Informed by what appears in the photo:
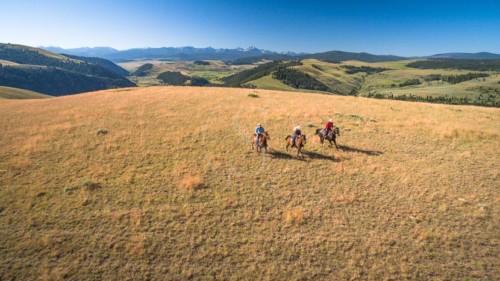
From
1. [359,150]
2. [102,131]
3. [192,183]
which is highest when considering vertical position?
[102,131]

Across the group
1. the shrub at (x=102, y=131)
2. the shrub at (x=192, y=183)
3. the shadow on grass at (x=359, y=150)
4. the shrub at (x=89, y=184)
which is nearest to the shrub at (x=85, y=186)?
the shrub at (x=89, y=184)

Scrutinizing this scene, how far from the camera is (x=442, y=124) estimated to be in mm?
22219

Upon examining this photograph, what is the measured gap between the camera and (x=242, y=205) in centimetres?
1066

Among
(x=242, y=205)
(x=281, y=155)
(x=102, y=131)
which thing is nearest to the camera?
(x=242, y=205)

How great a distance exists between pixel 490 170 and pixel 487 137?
8.79 m

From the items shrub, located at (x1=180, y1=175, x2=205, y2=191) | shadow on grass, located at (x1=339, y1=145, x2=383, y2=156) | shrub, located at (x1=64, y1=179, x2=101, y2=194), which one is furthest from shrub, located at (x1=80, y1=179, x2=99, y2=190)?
shadow on grass, located at (x1=339, y1=145, x2=383, y2=156)

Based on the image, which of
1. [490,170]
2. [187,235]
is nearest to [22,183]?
[187,235]

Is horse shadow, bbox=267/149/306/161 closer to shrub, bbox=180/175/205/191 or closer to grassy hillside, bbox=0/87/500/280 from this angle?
grassy hillside, bbox=0/87/500/280

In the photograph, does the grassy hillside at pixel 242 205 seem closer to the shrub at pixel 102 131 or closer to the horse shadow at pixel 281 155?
the horse shadow at pixel 281 155

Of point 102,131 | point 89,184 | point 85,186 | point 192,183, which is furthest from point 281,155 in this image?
point 102,131

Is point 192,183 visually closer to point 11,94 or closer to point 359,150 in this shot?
point 359,150

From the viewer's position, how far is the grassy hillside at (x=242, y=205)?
7594mm

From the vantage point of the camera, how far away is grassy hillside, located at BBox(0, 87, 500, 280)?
759 centimetres

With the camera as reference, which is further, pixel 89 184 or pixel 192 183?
pixel 192 183
